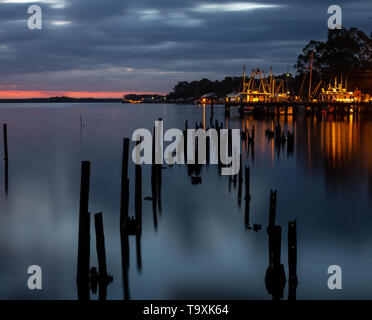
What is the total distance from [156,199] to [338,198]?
29.9 feet

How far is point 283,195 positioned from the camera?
89.4 feet

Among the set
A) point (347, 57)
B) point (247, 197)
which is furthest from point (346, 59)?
point (247, 197)

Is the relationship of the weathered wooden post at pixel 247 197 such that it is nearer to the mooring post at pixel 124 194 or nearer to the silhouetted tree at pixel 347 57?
the mooring post at pixel 124 194

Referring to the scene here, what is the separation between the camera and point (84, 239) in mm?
12672

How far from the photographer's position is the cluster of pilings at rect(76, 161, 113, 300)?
1270cm

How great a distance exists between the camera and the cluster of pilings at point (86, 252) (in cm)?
1270

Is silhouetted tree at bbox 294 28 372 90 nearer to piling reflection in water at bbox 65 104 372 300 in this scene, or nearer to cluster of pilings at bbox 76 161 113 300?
piling reflection in water at bbox 65 104 372 300

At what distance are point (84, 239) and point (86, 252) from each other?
0.40 meters

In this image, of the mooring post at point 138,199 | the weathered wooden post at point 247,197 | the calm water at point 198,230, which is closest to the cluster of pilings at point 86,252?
the calm water at point 198,230

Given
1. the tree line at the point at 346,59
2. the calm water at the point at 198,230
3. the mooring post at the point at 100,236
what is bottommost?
the calm water at the point at 198,230
